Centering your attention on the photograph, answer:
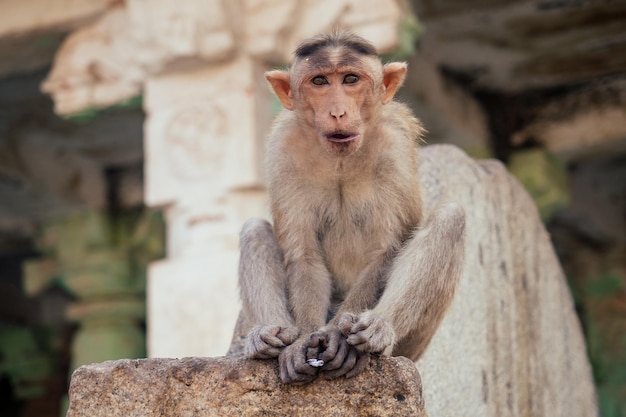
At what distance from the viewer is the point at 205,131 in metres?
6.56

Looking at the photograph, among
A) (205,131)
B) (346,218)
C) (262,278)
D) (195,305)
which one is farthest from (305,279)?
(205,131)

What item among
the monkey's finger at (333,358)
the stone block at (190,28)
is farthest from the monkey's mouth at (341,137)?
the stone block at (190,28)

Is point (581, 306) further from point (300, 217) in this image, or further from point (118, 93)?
point (300, 217)

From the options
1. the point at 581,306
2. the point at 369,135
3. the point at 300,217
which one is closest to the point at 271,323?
the point at 300,217

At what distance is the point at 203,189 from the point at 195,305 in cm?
67

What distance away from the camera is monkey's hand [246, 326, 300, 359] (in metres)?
3.12

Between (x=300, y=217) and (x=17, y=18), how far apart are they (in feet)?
13.5

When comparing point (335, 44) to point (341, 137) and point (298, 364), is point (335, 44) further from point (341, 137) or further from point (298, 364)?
point (298, 364)

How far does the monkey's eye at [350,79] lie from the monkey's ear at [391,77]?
0.97ft

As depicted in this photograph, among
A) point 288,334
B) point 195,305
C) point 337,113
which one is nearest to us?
point 288,334

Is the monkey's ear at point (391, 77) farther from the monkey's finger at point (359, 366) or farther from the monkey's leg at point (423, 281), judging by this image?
the monkey's finger at point (359, 366)

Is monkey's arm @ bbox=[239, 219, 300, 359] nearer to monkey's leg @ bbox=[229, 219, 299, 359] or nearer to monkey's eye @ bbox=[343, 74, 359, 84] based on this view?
monkey's leg @ bbox=[229, 219, 299, 359]

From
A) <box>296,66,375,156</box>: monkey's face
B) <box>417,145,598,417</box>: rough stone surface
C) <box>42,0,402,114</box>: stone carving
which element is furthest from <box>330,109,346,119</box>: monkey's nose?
<box>42,0,402,114</box>: stone carving

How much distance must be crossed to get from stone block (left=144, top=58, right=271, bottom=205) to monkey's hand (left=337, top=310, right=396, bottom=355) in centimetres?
324
